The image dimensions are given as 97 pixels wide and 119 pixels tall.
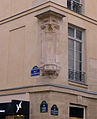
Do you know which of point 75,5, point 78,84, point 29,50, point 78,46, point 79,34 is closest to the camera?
point 29,50

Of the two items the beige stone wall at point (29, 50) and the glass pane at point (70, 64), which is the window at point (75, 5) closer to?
the beige stone wall at point (29, 50)

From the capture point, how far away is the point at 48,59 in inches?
488

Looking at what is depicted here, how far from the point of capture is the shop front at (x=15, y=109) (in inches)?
468

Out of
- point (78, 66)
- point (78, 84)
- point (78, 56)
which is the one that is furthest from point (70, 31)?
point (78, 84)

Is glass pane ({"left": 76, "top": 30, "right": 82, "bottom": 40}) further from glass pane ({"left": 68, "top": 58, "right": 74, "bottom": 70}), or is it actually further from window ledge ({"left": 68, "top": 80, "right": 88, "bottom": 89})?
window ledge ({"left": 68, "top": 80, "right": 88, "bottom": 89})

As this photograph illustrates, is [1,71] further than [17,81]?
Yes

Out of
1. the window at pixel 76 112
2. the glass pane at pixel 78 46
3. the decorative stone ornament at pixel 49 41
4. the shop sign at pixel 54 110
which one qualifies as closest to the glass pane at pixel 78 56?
the glass pane at pixel 78 46

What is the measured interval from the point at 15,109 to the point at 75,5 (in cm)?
575

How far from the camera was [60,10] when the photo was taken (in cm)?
1323

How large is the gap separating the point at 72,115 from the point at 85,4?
17.3 feet

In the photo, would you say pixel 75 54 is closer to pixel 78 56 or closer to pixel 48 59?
pixel 78 56

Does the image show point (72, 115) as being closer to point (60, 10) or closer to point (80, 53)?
point (80, 53)

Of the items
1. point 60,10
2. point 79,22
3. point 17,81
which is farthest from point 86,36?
point 17,81

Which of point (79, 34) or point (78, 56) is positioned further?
point (79, 34)
